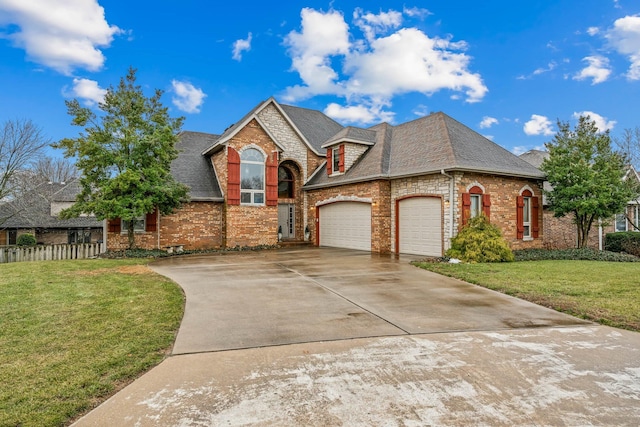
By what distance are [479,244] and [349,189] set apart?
271 inches

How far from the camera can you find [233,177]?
55.9 ft

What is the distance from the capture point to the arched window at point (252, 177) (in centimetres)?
1742

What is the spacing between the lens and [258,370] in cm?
362

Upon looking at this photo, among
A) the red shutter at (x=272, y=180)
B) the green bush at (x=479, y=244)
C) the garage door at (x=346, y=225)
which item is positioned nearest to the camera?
the green bush at (x=479, y=244)

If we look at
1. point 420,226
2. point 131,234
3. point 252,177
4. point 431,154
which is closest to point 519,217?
point 420,226

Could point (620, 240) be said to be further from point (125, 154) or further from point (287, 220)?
point (125, 154)

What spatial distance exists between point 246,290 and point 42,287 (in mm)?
4671

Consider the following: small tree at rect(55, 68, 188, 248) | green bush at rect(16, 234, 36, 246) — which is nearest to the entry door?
small tree at rect(55, 68, 188, 248)

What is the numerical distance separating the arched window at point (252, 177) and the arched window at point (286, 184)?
9.89ft

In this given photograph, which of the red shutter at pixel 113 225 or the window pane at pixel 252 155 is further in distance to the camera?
the window pane at pixel 252 155

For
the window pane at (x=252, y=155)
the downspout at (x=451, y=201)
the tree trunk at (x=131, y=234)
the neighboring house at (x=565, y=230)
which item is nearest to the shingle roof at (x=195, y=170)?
the window pane at (x=252, y=155)

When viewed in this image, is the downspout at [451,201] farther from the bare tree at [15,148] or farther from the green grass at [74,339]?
the bare tree at [15,148]

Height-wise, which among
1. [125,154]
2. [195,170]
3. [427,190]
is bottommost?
[427,190]

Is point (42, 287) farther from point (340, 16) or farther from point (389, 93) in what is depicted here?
point (389, 93)
